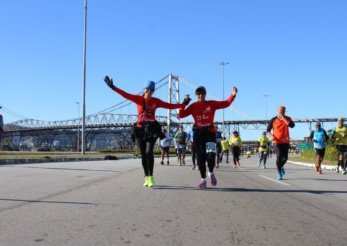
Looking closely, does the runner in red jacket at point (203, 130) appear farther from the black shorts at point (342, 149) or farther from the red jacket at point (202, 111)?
the black shorts at point (342, 149)

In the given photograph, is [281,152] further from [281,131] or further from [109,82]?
[109,82]

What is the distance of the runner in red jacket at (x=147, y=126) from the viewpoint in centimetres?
967

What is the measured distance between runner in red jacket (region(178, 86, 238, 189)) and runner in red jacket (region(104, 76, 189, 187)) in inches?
26.2

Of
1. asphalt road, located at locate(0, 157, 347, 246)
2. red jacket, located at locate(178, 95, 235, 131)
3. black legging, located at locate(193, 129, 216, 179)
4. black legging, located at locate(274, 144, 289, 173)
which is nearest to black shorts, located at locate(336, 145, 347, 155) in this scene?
black legging, located at locate(274, 144, 289, 173)

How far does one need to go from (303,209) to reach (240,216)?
1.17 m

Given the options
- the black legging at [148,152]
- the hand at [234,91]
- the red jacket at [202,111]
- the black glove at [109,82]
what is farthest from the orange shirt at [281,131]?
the black glove at [109,82]

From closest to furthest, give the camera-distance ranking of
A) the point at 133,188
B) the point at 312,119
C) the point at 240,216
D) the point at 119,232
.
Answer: the point at 119,232 < the point at 240,216 < the point at 133,188 < the point at 312,119

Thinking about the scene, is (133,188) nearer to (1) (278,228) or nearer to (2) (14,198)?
(2) (14,198)

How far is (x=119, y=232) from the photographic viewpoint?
206 inches

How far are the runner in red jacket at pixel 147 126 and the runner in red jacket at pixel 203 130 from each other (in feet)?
2.18

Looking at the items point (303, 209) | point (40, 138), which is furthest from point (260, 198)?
point (40, 138)

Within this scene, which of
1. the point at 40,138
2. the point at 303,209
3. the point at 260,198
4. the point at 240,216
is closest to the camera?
the point at 240,216

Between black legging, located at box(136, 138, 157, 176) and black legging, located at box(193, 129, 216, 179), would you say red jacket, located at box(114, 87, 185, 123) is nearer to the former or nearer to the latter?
black legging, located at box(136, 138, 157, 176)

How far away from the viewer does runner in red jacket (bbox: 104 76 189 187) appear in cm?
967
